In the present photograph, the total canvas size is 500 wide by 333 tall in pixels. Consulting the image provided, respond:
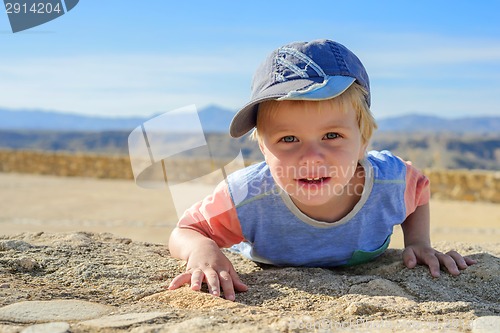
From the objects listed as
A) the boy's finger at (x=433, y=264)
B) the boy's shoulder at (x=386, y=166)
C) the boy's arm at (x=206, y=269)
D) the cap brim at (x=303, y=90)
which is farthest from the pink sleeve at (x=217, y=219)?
the boy's finger at (x=433, y=264)

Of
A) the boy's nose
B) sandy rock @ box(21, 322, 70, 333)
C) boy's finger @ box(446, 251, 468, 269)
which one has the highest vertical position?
the boy's nose

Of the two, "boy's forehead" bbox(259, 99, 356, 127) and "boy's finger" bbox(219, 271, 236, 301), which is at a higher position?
"boy's forehead" bbox(259, 99, 356, 127)

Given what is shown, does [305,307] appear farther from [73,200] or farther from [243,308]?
[73,200]

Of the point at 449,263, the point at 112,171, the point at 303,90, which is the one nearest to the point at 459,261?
the point at 449,263

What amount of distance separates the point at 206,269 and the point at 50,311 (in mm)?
625

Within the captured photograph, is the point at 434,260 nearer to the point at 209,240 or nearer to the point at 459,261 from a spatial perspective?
the point at 459,261

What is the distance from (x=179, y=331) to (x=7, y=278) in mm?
1014

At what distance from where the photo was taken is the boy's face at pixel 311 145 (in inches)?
88.0

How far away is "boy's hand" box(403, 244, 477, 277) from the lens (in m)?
2.42

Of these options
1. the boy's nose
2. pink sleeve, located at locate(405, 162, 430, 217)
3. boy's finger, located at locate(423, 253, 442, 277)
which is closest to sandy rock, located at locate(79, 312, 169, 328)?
the boy's nose

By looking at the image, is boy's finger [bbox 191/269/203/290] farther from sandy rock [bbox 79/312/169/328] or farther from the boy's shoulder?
the boy's shoulder

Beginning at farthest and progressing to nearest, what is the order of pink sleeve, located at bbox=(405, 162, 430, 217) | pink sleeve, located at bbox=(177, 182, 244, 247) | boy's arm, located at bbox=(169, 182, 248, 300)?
pink sleeve, located at bbox=(405, 162, 430, 217), pink sleeve, located at bbox=(177, 182, 244, 247), boy's arm, located at bbox=(169, 182, 248, 300)

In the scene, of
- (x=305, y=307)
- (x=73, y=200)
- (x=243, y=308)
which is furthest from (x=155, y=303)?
(x=73, y=200)

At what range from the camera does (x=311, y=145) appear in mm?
2230
